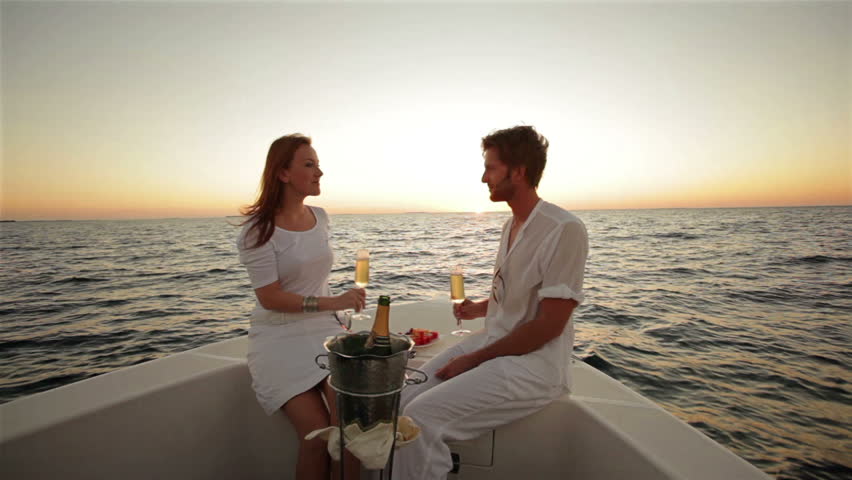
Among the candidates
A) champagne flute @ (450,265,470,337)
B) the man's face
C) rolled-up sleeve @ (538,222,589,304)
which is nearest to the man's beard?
the man's face

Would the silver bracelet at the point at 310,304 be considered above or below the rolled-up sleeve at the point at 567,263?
below

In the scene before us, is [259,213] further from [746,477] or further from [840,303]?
[840,303]

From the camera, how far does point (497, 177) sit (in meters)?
2.27

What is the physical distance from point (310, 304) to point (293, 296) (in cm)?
10

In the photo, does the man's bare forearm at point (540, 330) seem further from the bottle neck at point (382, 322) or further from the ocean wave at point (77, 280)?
the ocean wave at point (77, 280)

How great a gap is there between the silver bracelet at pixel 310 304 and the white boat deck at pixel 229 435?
507 millimetres

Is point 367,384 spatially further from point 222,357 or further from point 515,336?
point 222,357

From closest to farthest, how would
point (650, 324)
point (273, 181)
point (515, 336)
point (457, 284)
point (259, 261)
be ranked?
point (515, 336), point (259, 261), point (273, 181), point (457, 284), point (650, 324)

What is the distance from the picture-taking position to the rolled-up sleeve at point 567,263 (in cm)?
188

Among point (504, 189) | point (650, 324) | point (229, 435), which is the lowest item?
point (650, 324)

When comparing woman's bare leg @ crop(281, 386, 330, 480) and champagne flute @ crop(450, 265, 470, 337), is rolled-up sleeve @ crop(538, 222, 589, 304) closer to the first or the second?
champagne flute @ crop(450, 265, 470, 337)

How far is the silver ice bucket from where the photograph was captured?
3.44ft

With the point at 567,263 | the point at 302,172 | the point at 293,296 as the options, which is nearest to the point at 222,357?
the point at 293,296

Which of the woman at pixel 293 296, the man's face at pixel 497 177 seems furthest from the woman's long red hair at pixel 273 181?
the man's face at pixel 497 177
